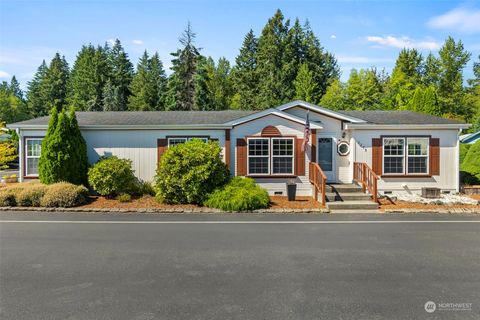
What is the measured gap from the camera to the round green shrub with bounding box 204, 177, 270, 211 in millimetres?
11961

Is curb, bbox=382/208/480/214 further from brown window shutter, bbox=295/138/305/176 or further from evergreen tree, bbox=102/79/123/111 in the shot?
evergreen tree, bbox=102/79/123/111

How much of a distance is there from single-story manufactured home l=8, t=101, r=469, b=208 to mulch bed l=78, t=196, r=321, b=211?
5.30ft

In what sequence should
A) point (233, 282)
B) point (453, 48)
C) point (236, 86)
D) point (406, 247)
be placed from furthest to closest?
point (236, 86) → point (453, 48) → point (406, 247) → point (233, 282)

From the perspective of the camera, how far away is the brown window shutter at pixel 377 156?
1495 cm

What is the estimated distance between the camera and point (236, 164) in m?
14.8

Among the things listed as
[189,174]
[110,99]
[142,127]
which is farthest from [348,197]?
[110,99]

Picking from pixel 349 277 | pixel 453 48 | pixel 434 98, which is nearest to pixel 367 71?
pixel 434 98

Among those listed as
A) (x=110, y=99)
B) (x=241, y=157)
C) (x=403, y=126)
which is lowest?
(x=241, y=157)

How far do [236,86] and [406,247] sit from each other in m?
42.7

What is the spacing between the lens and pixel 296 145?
14656 millimetres

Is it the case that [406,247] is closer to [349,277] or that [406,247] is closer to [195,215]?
[349,277]

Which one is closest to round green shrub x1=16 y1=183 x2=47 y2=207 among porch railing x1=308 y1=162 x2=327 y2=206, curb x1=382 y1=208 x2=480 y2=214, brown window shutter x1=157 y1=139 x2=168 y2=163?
brown window shutter x1=157 y1=139 x2=168 y2=163

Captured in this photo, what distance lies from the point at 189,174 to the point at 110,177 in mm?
3471

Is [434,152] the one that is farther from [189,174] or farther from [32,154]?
[32,154]
